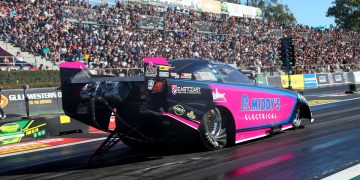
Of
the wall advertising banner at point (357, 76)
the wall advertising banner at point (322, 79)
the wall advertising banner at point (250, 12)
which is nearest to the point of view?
the wall advertising banner at point (322, 79)

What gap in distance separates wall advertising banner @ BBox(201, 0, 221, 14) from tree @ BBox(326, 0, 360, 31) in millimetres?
43795

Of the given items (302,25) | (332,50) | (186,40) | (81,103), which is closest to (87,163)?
(81,103)

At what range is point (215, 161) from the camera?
7.02 m

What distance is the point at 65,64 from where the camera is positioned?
743cm

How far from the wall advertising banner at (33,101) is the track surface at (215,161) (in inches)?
264

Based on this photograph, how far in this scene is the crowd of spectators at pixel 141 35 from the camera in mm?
24625

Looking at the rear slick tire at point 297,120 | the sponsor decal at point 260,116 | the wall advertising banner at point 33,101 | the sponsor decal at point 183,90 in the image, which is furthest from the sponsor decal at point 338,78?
the sponsor decal at point 183,90

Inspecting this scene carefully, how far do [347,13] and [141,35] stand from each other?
217 ft

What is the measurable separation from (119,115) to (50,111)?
9.95m

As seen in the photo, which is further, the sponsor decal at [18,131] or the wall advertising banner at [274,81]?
the wall advertising banner at [274,81]

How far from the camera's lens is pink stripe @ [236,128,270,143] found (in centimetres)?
825

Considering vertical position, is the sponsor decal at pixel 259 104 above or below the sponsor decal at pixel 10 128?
above

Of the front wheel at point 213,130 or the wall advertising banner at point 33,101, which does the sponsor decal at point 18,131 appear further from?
the front wheel at point 213,130

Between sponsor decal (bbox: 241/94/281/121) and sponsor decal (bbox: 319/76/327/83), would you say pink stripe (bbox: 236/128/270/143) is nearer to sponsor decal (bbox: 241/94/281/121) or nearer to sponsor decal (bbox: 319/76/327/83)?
sponsor decal (bbox: 241/94/281/121)
